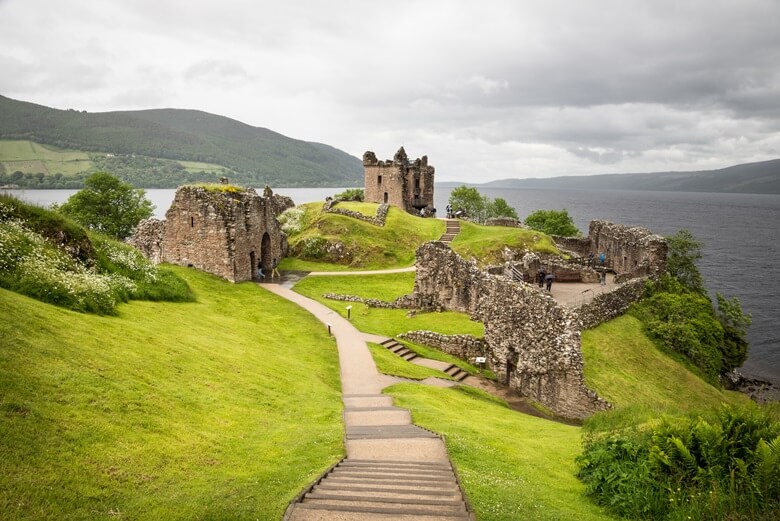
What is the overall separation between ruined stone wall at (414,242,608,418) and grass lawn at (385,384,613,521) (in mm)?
3288

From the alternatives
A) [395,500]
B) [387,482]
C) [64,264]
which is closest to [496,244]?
[64,264]

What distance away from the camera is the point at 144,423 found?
1311 cm

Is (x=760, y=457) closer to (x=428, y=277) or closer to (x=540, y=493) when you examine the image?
(x=540, y=493)

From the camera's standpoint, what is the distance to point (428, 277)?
41.1 m

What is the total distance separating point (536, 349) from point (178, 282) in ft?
76.9

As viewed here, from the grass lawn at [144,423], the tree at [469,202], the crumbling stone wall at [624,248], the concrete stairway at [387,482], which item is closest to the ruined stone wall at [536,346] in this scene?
the concrete stairway at [387,482]

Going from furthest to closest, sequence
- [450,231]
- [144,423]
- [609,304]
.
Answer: [450,231] → [609,304] → [144,423]

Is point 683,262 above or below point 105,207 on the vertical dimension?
below

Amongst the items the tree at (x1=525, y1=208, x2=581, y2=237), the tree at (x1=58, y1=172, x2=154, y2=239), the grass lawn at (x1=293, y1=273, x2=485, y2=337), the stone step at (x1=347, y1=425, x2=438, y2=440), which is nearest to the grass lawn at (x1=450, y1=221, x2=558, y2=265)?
the grass lawn at (x1=293, y1=273, x2=485, y2=337)

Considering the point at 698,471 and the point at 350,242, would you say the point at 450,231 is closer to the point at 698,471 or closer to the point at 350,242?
the point at 350,242

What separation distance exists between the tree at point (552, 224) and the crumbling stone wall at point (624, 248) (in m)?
30.9

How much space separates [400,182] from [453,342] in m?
54.9

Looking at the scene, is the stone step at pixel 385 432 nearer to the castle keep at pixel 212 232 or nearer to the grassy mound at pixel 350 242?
the castle keep at pixel 212 232

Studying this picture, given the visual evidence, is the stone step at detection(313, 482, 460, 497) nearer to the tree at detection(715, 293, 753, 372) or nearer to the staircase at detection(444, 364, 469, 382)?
the staircase at detection(444, 364, 469, 382)
